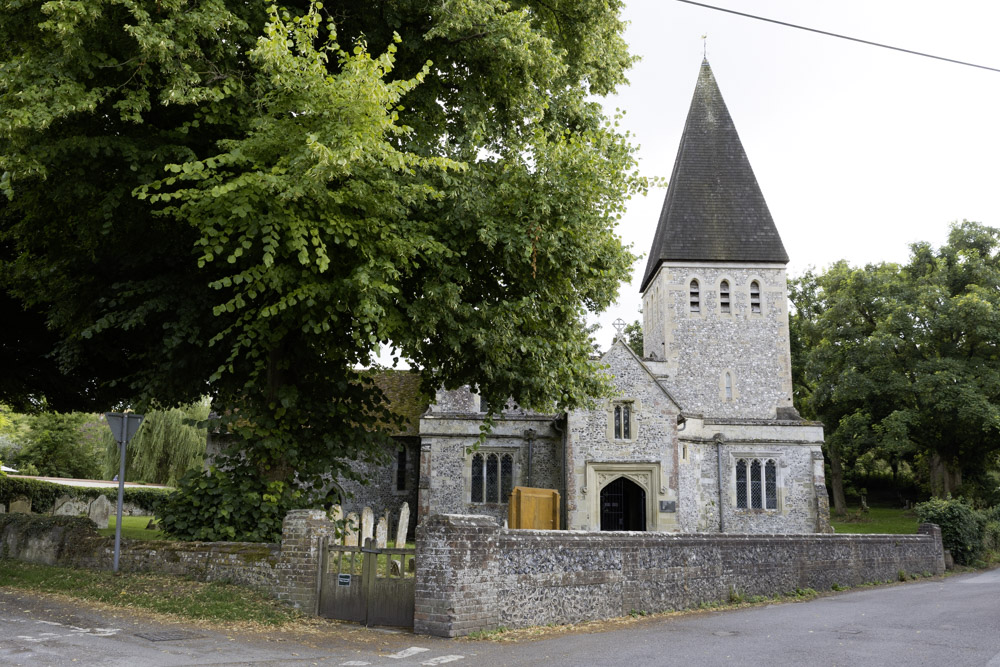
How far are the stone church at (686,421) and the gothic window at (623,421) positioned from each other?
35 millimetres

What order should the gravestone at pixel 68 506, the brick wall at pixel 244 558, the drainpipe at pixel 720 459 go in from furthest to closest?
the drainpipe at pixel 720 459 < the gravestone at pixel 68 506 < the brick wall at pixel 244 558

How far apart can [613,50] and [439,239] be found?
669 cm

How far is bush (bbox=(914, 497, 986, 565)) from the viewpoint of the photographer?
Answer: 2658 cm

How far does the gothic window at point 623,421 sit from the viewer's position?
26.2 m

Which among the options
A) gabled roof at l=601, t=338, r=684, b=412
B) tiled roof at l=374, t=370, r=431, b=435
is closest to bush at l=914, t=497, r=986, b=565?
gabled roof at l=601, t=338, r=684, b=412

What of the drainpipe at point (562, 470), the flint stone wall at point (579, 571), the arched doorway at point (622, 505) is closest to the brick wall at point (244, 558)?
the flint stone wall at point (579, 571)

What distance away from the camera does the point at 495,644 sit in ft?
30.4

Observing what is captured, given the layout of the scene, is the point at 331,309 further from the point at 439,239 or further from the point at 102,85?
the point at 102,85

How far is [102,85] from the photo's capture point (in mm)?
10898

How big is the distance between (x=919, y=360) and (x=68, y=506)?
36232 millimetres

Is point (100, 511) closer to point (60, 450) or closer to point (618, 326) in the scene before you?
point (618, 326)

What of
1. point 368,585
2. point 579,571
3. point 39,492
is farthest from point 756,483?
point 39,492

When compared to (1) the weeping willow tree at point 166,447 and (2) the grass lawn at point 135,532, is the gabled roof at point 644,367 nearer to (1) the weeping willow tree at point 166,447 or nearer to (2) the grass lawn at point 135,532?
(2) the grass lawn at point 135,532

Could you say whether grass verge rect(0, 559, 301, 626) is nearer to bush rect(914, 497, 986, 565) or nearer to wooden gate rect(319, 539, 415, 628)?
wooden gate rect(319, 539, 415, 628)
